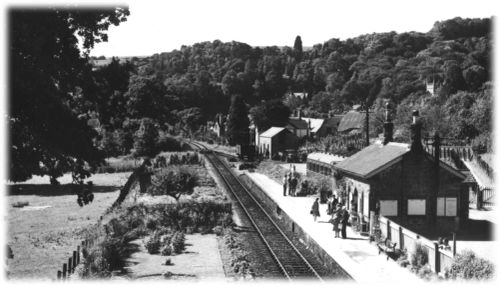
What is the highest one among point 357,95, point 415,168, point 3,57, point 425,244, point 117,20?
point 357,95

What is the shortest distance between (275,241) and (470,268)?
474 inches

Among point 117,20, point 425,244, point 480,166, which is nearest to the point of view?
point 117,20

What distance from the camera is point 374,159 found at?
93.2ft

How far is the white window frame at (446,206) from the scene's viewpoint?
26.6m

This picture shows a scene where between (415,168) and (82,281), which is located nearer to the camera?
(82,281)

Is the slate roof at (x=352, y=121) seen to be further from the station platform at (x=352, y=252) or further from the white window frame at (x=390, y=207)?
the white window frame at (x=390, y=207)

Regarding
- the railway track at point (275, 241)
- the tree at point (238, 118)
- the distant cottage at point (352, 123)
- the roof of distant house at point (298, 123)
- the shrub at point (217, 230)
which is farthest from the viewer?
the tree at point (238, 118)

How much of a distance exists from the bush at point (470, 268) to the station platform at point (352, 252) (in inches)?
A: 74.8

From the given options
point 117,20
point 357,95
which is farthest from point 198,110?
point 117,20

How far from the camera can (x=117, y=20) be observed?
14.8 m

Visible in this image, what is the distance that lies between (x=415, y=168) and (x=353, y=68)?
476ft

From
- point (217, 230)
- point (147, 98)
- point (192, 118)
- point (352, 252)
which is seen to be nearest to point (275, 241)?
point (217, 230)

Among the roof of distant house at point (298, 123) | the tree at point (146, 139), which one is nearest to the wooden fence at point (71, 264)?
the tree at point (146, 139)

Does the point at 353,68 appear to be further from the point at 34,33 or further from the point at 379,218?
the point at 34,33
